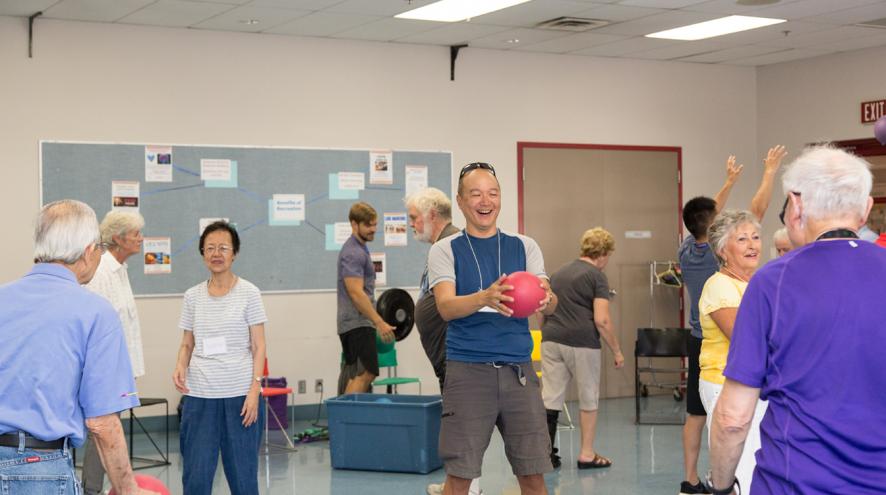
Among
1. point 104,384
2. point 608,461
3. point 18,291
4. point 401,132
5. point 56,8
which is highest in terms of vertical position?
point 56,8

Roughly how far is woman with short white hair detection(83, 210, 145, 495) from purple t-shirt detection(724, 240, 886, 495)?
4.01 meters

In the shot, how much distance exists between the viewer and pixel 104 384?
2990 mm

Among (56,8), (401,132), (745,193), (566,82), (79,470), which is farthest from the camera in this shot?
(745,193)

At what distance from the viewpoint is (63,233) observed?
309cm

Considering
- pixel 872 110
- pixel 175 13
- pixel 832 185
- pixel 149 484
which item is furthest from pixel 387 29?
pixel 832 185

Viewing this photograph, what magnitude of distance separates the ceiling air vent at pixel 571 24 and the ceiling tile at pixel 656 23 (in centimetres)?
14

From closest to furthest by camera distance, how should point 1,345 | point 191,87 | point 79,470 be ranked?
point 1,345, point 79,470, point 191,87

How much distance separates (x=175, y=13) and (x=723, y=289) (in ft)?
17.1

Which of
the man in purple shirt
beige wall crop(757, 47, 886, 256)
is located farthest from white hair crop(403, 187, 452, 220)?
beige wall crop(757, 47, 886, 256)

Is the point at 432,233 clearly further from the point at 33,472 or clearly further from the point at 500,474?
the point at 33,472

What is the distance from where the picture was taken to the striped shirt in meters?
4.93

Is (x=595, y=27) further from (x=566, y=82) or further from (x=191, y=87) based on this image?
(x=191, y=87)

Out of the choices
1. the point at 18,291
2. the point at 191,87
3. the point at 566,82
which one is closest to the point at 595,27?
the point at 566,82

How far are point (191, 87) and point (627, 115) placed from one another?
4223mm
